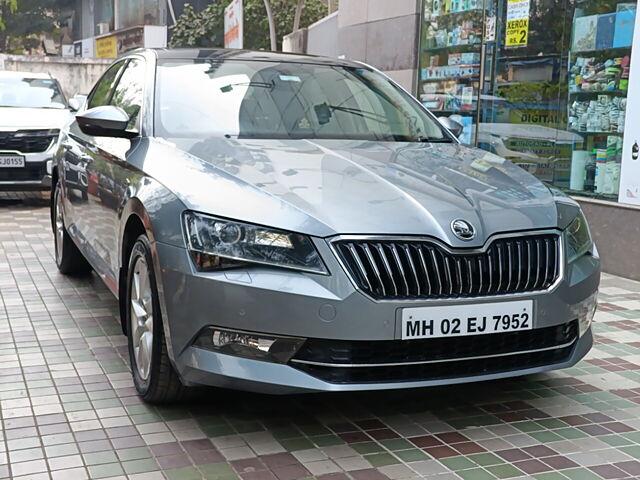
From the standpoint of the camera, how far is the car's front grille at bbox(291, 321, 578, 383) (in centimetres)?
350

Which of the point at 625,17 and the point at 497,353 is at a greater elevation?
the point at 625,17

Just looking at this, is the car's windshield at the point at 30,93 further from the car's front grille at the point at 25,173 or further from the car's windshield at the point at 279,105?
the car's windshield at the point at 279,105

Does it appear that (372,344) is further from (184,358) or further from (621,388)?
(621,388)

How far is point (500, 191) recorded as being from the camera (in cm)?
400

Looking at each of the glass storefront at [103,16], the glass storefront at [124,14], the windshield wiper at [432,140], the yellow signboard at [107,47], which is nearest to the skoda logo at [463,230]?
the windshield wiper at [432,140]

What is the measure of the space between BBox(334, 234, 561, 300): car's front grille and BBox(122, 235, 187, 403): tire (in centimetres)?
Answer: 90

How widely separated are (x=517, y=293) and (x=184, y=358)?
1.33m

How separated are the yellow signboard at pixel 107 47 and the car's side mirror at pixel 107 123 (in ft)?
133

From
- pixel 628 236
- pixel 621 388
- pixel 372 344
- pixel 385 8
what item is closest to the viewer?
pixel 372 344

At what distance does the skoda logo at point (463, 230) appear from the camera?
3.59 meters

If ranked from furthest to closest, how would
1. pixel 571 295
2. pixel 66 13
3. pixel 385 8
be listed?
1. pixel 66 13
2. pixel 385 8
3. pixel 571 295

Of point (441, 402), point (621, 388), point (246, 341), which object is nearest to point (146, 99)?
point (246, 341)

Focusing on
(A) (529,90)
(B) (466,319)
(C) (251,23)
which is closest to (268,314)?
(B) (466,319)

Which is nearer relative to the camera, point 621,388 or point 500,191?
point 500,191
